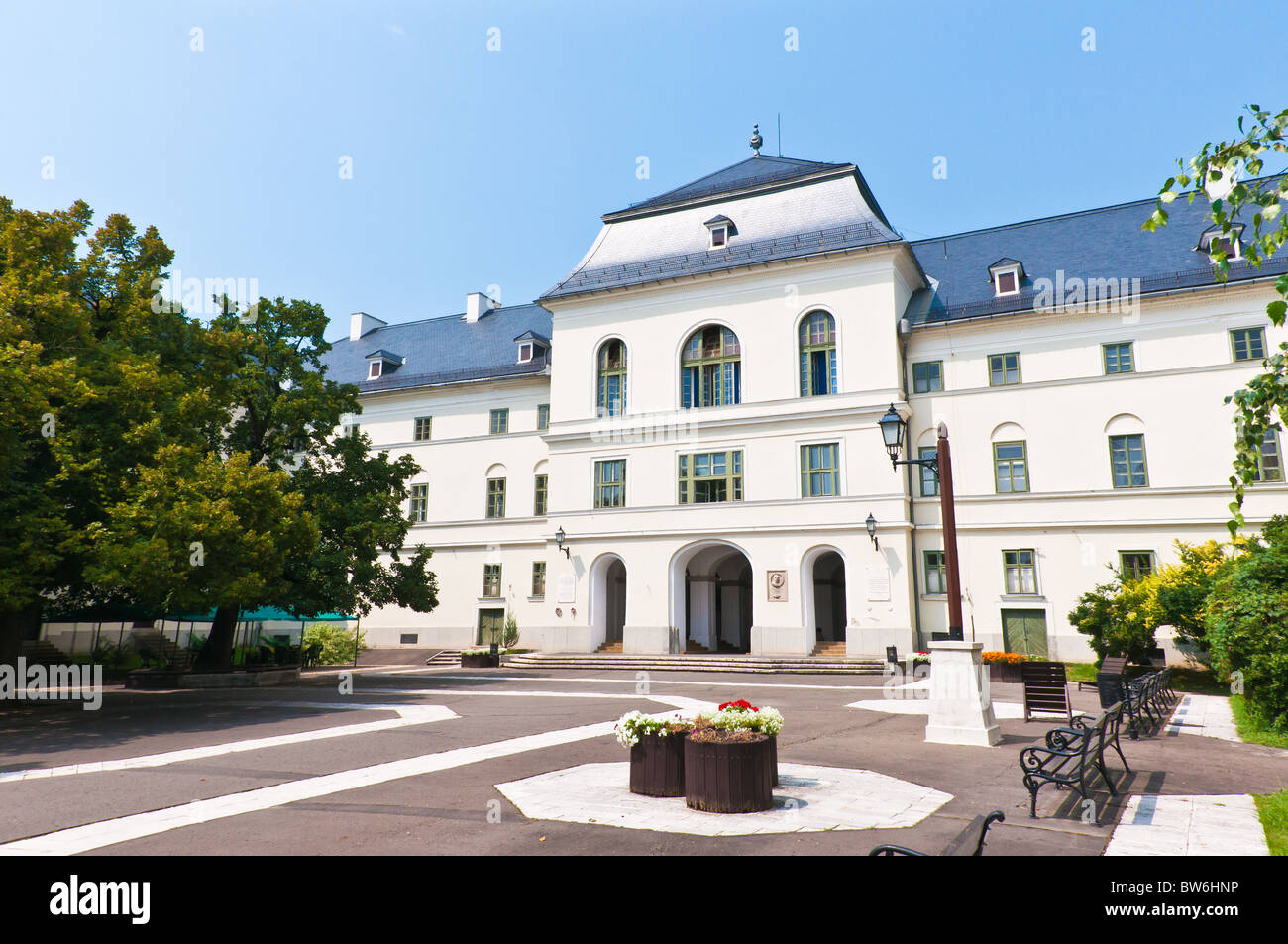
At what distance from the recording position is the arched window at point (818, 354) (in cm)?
3162

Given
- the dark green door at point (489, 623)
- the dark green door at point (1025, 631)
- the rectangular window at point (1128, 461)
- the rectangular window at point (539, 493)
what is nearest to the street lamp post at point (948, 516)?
the dark green door at point (1025, 631)

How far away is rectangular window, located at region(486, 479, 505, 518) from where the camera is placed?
39.0 metres

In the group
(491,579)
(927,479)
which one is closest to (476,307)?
(491,579)

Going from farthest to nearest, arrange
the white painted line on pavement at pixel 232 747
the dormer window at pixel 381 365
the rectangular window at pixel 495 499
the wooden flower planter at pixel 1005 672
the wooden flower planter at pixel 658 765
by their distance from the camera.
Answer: the dormer window at pixel 381 365 < the rectangular window at pixel 495 499 < the wooden flower planter at pixel 1005 672 < the white painted line on pavement at pixel 232 747 < the wooden flower planter at pixel 658 765

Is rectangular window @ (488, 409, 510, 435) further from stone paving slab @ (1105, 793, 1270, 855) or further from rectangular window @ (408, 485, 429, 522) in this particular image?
stone paving slab @ (1105, 793, 1270, 855)

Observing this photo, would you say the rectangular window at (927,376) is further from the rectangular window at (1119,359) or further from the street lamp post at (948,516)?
the street lamp post at (948,516)

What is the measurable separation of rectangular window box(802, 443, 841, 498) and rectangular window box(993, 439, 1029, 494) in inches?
236

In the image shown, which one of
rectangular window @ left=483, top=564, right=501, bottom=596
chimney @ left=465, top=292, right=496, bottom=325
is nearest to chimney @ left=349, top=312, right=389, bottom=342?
chimney @ left=465, top=292, right=496, bottom=325

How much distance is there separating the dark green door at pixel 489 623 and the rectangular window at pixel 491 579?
89 centimetres

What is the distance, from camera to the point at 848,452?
3027cm

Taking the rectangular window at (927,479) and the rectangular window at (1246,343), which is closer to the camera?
the rectangular window at (1246,343)

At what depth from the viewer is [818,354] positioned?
105 ft
